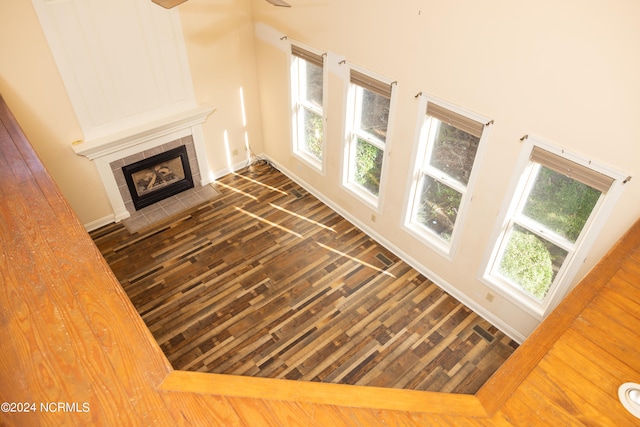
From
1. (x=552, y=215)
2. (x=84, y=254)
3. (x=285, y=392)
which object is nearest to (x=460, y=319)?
(x=552, y=215)

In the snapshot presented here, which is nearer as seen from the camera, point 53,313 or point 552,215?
point 53,313

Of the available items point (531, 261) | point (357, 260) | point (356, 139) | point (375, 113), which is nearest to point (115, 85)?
point (356, 139)

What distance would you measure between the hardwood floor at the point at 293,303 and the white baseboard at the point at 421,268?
0.08m

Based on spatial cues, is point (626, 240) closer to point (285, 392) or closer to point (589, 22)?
point (589, 22)

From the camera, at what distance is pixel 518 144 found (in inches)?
149

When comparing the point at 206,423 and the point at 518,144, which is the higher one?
the point at 206,423

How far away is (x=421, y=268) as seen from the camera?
5465mm

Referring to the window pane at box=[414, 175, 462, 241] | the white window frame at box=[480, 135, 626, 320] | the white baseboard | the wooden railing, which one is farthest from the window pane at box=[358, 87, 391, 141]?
the wooden railing

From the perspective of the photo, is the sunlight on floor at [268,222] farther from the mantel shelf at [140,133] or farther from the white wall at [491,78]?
the mantel shelf at [140,133]

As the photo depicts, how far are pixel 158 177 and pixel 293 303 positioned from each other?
3.03 m

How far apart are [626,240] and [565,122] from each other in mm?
1075

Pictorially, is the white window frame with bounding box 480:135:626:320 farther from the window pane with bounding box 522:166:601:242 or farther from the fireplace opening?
the fireplace opening

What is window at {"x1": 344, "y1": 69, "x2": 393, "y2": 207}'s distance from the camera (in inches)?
197

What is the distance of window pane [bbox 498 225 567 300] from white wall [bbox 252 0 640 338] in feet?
0.86
